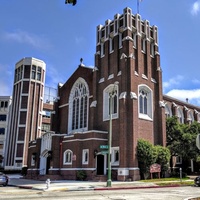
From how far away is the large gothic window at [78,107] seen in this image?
36.1m

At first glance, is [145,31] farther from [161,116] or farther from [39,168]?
[39,168]

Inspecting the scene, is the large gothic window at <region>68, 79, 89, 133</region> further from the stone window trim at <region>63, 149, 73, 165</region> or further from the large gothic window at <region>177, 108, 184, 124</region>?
the large gothic window at <region>177, 108, 184, 124</region>

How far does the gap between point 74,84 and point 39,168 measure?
41.0 feet

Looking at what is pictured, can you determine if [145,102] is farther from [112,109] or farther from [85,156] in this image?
[85,156]

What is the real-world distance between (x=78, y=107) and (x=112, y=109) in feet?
23.7

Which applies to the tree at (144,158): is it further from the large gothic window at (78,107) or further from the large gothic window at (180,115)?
the large gothic window at (180,115)

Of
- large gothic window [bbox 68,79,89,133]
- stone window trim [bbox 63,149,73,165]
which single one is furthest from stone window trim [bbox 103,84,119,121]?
stone window trim [bbox 63,149,73,165]

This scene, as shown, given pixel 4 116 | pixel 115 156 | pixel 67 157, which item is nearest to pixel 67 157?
pixel 67 157

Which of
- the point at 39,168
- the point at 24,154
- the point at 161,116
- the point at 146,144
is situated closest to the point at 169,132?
the point at 161,116

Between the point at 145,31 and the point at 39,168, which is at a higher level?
the point at 145,31

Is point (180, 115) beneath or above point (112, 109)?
above

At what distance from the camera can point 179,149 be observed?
1237 inches

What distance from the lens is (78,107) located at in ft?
123

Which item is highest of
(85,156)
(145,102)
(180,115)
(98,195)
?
(180,115)
